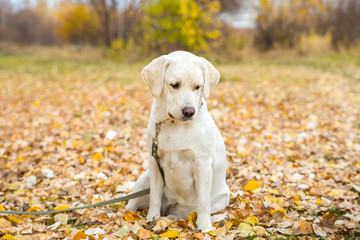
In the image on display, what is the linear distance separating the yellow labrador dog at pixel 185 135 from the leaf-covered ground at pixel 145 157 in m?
0.24

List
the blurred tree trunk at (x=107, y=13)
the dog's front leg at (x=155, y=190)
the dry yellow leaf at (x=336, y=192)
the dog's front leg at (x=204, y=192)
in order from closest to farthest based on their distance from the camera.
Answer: the dog's front leg at (x=204, y=192), the dog's front leg at (x=155, y=190), the dry yellow leaf at (x=336, y=192), the blurred tree trunk at (x=107, y=13)

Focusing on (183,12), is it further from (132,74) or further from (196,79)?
(196,79)

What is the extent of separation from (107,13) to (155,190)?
13802 millimetres

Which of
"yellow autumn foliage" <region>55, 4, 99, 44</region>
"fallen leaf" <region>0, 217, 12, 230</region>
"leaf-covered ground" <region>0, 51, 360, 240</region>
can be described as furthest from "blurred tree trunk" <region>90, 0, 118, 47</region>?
"fallen leaf" <region>0, 217, 12, 230</region>

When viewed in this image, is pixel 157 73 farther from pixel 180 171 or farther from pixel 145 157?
pixel 145 157

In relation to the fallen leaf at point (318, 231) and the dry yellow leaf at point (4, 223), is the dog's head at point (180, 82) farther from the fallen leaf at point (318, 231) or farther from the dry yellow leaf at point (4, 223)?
the dry yellow leaf at point (4, 223)

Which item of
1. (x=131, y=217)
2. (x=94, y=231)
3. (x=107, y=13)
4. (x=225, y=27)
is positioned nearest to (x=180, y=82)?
(x=131, y=217)

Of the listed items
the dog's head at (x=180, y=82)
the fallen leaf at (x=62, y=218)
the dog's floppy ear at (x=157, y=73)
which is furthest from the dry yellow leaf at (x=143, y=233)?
the dog's floppy ear at (x=157, y=73)

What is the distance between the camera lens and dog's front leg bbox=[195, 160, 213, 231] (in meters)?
2.58

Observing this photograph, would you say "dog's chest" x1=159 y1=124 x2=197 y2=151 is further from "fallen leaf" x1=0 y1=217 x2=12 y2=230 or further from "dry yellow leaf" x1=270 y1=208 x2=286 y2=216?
"fallen leaf" x1=0 y1=217 x2=12 y2=230

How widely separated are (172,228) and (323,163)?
2.68 m

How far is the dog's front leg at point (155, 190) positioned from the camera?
282cm

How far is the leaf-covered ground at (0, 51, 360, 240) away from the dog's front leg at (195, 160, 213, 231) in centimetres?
9

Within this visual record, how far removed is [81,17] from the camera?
28.2 m
